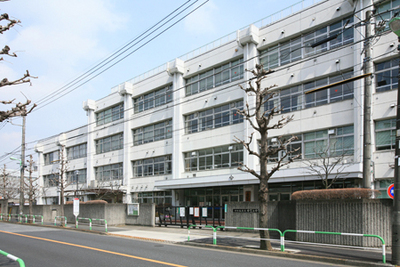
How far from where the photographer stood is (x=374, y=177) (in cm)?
2111

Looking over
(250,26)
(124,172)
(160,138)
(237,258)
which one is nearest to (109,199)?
(124,172)

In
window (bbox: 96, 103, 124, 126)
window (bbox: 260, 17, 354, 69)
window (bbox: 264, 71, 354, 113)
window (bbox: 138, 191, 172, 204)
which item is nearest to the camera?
window (bbox: 264, 71, 354, 113)

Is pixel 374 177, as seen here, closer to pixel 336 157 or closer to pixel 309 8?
pixel 336 157

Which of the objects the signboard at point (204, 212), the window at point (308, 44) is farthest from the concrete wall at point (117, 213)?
the window at point (308, 44)

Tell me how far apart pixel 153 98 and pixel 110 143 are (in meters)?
11.0

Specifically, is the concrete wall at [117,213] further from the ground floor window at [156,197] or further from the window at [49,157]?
the window at [49,157]

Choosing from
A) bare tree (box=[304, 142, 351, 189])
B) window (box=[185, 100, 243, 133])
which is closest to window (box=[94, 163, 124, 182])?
window (box=[185, 100, 243, 133])

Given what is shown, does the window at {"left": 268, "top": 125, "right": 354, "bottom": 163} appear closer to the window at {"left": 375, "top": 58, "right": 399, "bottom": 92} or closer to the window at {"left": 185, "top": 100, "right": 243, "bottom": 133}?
the window at {"left": 375, "top": 58, "right": 399, "bottom": 92}

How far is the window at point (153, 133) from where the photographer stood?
37031 mm

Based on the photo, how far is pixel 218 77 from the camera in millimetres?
32156

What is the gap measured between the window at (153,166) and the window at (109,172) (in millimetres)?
2795

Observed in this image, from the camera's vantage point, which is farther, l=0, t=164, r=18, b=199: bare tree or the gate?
l=0, t=164, r=18, b=199: bare tree

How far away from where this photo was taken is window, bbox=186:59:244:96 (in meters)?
30.3

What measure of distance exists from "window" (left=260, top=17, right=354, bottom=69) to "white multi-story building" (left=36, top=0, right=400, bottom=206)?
8 centimetres
